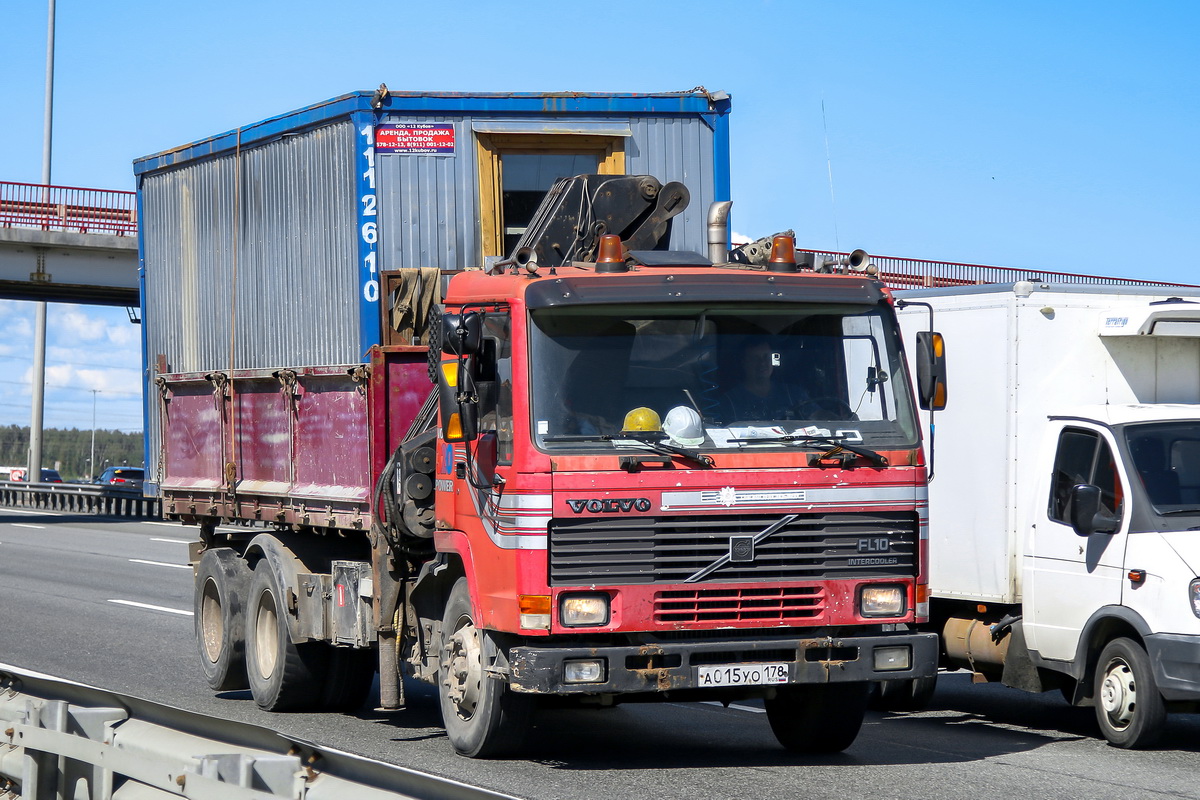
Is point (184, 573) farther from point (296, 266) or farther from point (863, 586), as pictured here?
point (863, 586)

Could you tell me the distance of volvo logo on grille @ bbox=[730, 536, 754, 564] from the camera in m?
8.34

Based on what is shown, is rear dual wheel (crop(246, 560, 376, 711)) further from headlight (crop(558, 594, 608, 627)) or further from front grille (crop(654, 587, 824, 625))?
front grille (crop(654, 587, 824, 625))

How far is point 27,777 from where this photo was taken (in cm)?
670

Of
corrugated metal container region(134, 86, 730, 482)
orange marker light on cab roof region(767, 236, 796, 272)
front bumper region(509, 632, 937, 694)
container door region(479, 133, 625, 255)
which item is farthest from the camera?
container door region(479, 133, 625, 255)

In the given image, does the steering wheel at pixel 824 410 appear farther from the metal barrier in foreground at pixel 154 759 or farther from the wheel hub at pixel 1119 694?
the metal barrier in foreground at pixel 154 759

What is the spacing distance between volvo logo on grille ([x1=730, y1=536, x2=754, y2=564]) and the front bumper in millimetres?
428

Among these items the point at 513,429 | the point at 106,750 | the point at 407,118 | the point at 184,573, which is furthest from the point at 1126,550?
the point at 184,573

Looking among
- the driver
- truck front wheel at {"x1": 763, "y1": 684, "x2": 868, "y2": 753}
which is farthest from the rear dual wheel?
the driver

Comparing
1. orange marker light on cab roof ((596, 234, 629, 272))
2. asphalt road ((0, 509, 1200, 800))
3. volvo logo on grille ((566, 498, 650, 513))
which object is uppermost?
orange marker light on cab roof ((596, 234, 629, 272))

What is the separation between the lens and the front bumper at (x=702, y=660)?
8.11 meters

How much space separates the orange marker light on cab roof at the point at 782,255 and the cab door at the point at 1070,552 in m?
2.65

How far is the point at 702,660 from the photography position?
8320 millimetres

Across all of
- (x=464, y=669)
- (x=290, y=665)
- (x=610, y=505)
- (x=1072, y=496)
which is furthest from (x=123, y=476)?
(x=610, y=505)

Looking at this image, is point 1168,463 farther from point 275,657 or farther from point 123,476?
point 123,476
